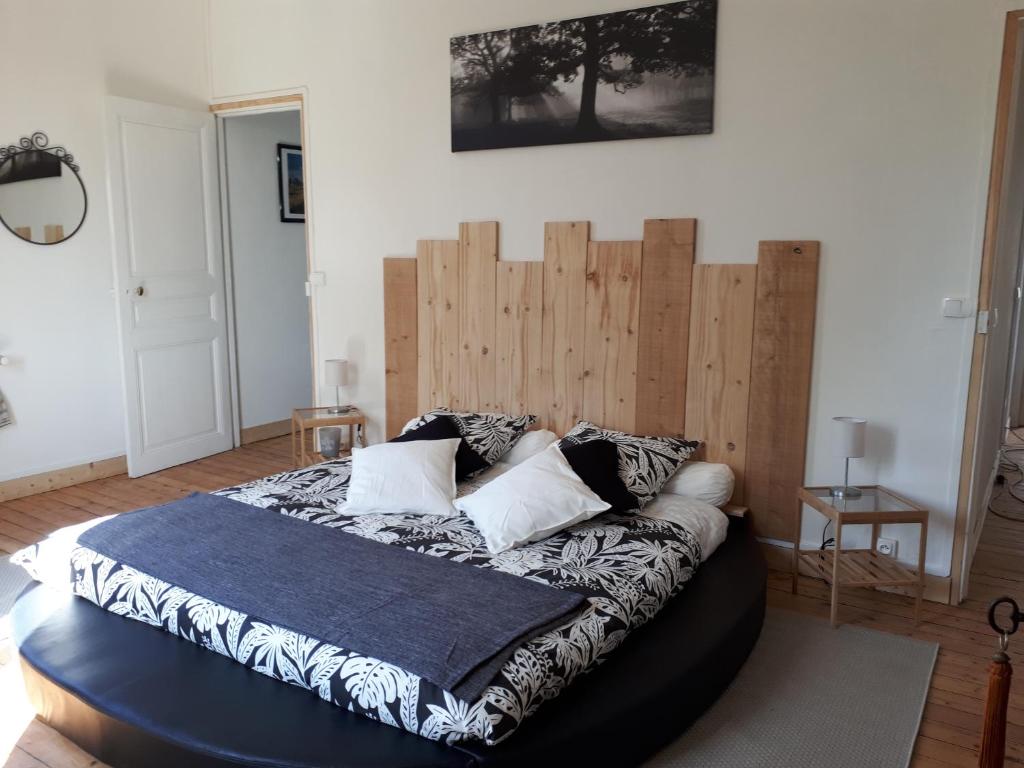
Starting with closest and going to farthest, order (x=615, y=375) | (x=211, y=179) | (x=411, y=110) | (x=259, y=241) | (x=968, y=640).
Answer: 1. (x=968, y=640)
2. (x=615, y=375)
3. (x=411, y=110)
4. (x=211, y=179)
5. (x=259, y=241)

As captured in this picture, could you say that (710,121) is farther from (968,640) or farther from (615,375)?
(968,640)

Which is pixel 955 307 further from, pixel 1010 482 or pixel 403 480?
pixel 1010 482

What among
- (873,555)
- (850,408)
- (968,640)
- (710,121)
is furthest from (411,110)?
(968,640)

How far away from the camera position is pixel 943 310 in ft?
10.1

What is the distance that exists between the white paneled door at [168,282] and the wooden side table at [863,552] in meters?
3.69

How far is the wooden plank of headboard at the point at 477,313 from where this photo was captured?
13.2 feet

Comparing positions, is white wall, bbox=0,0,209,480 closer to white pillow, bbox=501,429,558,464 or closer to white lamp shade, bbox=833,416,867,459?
white pillow, bbox=501,429,558,464

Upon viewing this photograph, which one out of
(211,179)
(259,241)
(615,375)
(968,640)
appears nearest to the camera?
(968,640)

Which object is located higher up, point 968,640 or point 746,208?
point 746,208

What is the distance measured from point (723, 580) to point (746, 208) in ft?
5.10

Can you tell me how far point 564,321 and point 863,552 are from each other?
164 cm

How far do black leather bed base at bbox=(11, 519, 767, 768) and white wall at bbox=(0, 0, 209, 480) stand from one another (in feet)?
7.14

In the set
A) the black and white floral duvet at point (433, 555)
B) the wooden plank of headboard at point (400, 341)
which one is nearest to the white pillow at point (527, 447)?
the black and white floral duvet at point (433, 555)

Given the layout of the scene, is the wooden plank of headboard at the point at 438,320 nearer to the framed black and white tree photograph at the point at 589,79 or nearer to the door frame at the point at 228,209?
the framed black and white tree photograph at the point at 589,79
